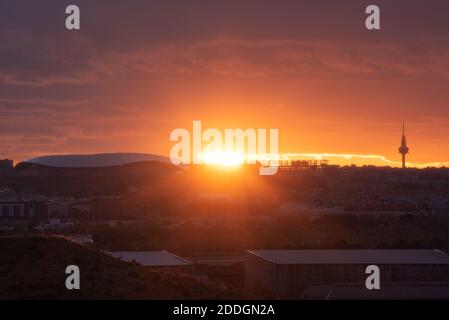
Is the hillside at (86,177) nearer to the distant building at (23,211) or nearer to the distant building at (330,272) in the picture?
the distant building at (23,211)

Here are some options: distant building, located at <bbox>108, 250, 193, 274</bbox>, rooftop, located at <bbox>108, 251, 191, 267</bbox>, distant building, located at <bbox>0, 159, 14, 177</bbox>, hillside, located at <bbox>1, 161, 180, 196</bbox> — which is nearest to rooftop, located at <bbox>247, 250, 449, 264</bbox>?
distant building, located at <bbox>108, 250, 193, 274</bbox>

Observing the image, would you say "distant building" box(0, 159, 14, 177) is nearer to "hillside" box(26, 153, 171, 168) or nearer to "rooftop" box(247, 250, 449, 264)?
"hillside" box(26, 153, 171, 168)

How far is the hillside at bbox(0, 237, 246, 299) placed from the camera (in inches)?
598

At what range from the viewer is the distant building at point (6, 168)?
77.0 meters

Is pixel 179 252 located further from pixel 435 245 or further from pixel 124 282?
pixel 124 282

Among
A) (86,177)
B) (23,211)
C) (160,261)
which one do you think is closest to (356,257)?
(160,261)

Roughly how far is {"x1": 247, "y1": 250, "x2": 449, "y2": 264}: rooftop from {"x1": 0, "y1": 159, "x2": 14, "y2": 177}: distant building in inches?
2103

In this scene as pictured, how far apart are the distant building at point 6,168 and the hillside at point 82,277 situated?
193 ft

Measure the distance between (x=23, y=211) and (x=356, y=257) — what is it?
83.5 ft

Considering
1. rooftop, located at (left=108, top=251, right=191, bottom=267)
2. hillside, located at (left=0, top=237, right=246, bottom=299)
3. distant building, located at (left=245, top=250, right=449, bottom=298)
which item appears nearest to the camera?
hillside, located at (left=0, top=237, right=246, bottom=299)

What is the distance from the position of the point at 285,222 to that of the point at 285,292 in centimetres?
2376

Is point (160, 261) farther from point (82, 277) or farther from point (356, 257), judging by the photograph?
point (82, 277)

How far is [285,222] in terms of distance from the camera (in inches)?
1795
